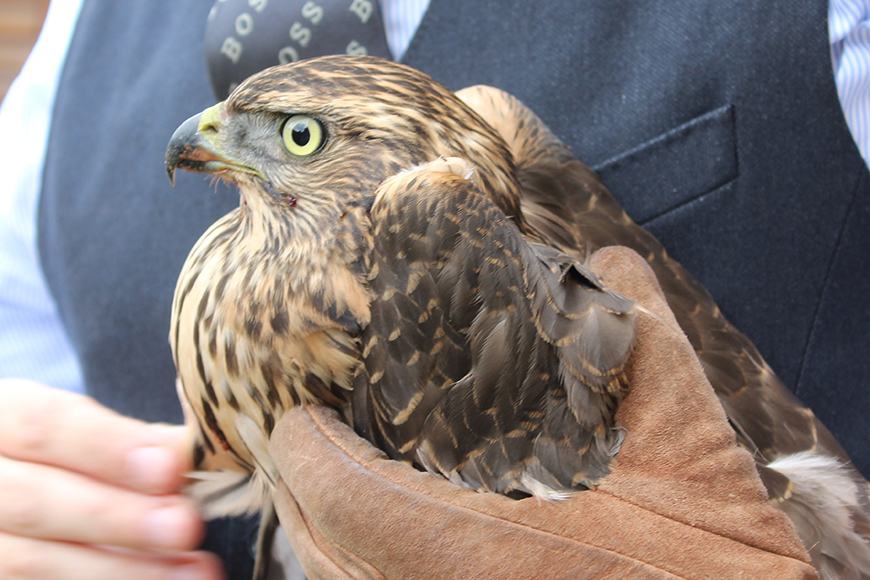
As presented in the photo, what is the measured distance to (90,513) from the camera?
0.92m

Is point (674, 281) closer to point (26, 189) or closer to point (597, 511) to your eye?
point (597, 511)

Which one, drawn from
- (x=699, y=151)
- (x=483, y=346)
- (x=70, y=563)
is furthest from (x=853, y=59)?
(x=70, y=563)

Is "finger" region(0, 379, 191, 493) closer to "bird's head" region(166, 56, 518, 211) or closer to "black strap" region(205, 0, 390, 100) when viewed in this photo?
"bird's head" region(166, 56, 518, 211)

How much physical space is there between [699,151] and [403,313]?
778 millimetres

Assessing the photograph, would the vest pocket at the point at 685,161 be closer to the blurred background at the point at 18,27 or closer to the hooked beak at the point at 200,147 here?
the hooked beak at the point at 200,147

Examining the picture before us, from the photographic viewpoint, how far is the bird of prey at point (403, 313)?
82 cm

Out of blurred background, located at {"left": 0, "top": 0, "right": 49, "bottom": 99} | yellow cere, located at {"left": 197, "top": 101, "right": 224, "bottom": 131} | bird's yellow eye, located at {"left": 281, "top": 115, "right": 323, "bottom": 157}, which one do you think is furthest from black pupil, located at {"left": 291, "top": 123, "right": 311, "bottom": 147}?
blurred background, located at {"left": 0, "top": 0, "right": 49, "bottom": 99}

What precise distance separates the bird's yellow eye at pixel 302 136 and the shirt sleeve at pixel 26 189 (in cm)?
105

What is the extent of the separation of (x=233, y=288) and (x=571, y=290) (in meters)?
0.51

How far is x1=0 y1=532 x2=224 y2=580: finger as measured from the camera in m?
0.95

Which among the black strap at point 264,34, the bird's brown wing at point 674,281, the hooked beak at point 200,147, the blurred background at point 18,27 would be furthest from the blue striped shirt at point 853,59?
the blurred background at point 18,27

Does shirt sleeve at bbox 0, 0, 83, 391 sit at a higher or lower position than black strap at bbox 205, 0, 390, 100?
lower

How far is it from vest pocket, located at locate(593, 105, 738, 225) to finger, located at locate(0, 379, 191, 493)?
1.03 meters

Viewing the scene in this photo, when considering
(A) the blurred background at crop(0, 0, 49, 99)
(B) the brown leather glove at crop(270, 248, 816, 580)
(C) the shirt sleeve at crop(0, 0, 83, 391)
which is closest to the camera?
(B) the brown leather glove at crop(270, 248, 816, 580)
